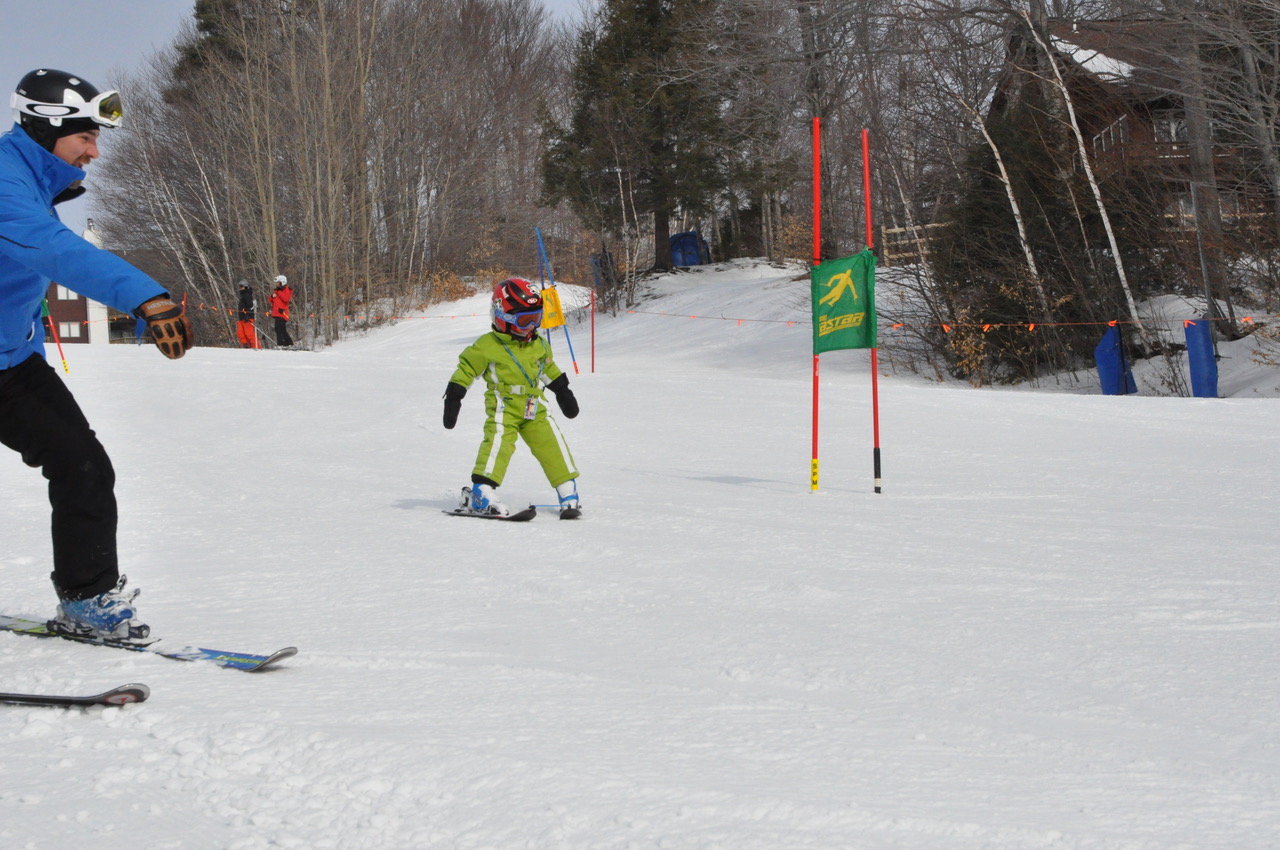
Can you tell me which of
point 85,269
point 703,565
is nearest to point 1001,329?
point 703,565

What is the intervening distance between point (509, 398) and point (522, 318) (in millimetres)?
497

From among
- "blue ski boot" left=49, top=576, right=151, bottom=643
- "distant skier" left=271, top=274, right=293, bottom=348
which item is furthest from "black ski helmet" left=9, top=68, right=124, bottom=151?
"distant skier" left=271, top=274, right=293, bottom=348

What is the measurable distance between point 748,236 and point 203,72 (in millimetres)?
18891

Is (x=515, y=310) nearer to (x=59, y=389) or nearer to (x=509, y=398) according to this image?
(x=509, y=398)

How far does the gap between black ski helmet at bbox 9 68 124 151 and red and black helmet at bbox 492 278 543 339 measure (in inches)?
132

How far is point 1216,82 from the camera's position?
1478 centimetres

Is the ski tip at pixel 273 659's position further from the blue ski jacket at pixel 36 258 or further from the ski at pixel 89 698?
the blue ski jacket at pixel 36 258

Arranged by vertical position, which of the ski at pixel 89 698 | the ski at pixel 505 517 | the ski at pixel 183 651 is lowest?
the ski at pixel 505 517

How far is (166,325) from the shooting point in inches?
108

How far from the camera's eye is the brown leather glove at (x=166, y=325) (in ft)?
8.98

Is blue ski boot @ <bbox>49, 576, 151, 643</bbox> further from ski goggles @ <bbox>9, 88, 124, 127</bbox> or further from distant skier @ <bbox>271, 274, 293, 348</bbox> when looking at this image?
distant skier @ <bbox>271, 274, 293, 348</bbox>

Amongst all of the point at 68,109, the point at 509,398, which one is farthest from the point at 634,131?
the point at 68,109

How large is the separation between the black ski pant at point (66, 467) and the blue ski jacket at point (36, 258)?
0.11 meters

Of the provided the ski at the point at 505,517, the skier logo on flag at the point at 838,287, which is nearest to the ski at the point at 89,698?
the ski at the point at 505,517
